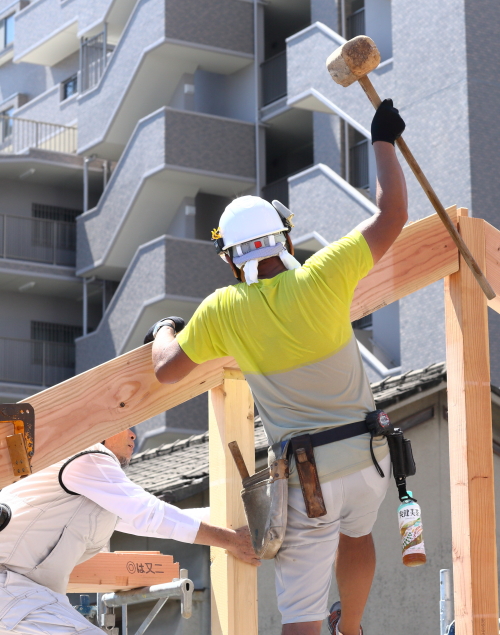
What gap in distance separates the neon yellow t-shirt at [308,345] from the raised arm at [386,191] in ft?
0.15

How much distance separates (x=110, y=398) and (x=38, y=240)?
69.6ft

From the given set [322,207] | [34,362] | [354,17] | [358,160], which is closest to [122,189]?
[34,362]

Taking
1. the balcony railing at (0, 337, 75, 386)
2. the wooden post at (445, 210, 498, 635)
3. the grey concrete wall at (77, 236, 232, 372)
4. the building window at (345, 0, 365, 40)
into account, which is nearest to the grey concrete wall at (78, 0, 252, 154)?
the building window at (345, 0, 365, 40)

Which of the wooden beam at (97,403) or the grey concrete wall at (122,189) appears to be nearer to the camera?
the wooden beam at (97,403)

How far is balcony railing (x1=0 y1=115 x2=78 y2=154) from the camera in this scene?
2581 cm

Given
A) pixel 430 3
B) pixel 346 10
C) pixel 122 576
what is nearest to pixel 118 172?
pixel 346 10

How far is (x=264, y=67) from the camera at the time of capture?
21969 millimetres

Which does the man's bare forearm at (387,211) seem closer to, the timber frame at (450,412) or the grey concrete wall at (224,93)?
the timber frame at (450,412)

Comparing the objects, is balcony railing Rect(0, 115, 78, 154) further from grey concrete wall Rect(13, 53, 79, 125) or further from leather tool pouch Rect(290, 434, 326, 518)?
leather tool pouch Rect(290, 434, 326, 518)

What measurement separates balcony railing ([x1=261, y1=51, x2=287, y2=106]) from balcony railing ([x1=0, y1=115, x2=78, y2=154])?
18.2ft

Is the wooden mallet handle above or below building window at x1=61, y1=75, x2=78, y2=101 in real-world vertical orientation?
below

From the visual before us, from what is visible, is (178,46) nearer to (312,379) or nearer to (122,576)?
(122,576)

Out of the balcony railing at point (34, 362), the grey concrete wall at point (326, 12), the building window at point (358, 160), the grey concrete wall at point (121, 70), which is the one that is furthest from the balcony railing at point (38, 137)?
the building window at point (358, 160)

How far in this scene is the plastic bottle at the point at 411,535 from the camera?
2.99 m
